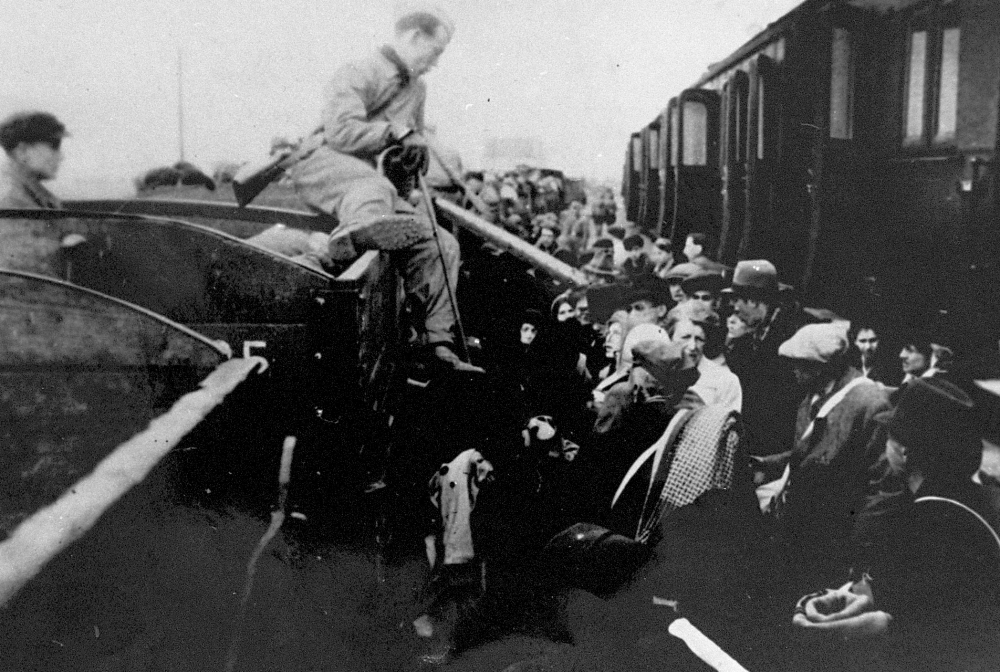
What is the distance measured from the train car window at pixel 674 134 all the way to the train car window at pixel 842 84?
515mm

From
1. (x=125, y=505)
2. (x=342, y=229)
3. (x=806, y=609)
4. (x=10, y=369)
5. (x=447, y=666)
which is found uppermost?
(x=342, y=229)

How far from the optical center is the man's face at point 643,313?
8.67ft

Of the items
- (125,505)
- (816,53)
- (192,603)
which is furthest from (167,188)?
(816,53)

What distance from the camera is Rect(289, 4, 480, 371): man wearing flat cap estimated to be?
8.40 ft

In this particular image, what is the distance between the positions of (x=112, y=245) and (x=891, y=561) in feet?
9.03

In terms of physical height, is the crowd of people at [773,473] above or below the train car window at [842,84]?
below

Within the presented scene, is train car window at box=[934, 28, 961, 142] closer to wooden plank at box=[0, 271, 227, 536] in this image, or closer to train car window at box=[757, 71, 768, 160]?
train car window at box=[757, 71, 768, 160]

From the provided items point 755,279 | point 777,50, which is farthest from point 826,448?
point 777,50

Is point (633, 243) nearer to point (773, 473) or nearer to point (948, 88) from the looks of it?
point (773, 473)

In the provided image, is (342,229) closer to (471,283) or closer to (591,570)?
(471,283)

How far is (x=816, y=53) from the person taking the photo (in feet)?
8.63

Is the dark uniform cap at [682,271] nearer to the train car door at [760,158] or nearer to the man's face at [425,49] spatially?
the train car door at [760,158]

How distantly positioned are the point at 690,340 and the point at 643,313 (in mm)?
185

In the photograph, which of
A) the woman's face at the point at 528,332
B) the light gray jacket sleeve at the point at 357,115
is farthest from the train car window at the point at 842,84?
the light gray jacket sleeve at the point at 357,115
